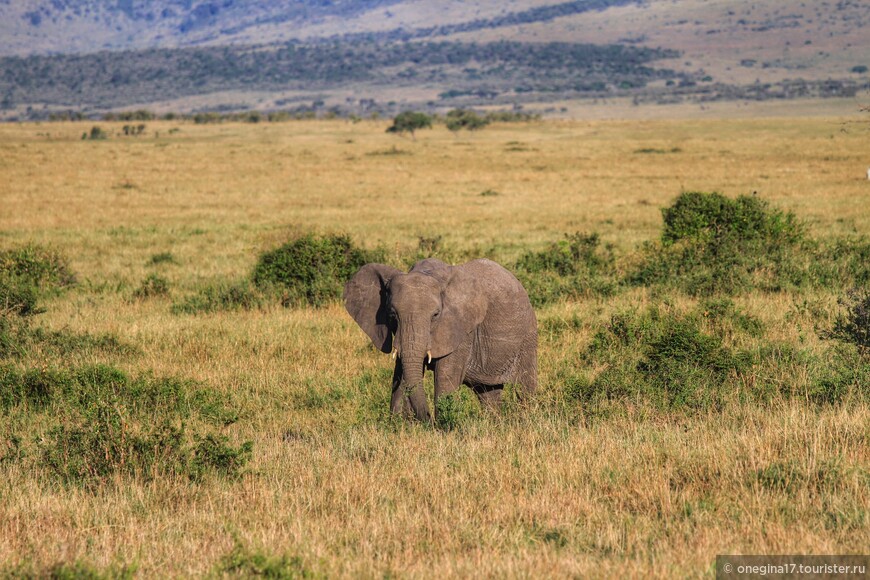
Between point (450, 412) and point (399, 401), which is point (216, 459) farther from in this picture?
point (450, 412)

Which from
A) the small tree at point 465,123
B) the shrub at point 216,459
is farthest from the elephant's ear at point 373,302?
the small tree at point 465,123

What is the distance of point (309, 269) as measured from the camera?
16.2m

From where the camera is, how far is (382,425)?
8094mm

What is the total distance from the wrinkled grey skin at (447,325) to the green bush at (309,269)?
6784 mm

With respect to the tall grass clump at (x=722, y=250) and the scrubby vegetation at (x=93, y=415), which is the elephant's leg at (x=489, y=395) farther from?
the tall grass clump at (x=722, y=250)

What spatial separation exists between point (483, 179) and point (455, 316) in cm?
3425

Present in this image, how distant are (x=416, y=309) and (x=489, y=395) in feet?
6.06

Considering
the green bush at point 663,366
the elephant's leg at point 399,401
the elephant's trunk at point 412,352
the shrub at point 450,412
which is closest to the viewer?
the elephant's trunk at point 412,352

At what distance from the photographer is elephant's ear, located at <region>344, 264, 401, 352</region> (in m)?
8.14

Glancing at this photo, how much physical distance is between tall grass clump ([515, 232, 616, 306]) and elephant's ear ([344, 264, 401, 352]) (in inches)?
248

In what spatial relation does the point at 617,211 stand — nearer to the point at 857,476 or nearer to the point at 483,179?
the point at 483,179

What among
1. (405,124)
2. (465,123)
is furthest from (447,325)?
(465,123)

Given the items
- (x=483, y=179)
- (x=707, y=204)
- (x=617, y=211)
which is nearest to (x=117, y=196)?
(x=483, y=179)

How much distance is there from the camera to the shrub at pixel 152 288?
1641cm
